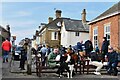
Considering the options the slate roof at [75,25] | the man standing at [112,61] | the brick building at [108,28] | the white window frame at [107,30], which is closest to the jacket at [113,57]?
the man standing at [112,61]

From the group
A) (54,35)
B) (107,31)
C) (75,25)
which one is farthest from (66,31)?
(107,31)

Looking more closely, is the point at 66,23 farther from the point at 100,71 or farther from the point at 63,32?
the point at 100,71

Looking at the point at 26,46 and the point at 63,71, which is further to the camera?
the point at 26,46

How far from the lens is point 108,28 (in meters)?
23.5

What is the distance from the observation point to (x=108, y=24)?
2334 cm

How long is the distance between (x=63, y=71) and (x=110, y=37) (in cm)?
1094

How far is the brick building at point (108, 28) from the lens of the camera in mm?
21641

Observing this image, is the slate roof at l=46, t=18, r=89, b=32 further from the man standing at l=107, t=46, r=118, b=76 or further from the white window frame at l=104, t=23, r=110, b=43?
the man standing at l=107, t=46, r=118, b=76

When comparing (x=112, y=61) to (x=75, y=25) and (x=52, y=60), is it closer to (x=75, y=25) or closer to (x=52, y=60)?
(x=52, y=60)

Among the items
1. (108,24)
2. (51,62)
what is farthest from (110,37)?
(51,62)

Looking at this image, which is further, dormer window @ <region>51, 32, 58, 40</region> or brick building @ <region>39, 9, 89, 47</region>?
dormer window @ <region>51, 32, 58, 40</region>

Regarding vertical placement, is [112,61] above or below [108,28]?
below

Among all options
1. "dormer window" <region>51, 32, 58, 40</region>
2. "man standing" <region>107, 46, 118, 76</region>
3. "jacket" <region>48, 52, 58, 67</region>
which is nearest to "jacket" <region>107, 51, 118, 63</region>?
"man standing" <region>107, 46, 118, 76</region>

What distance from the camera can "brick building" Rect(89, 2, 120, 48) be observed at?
71.0 feet
